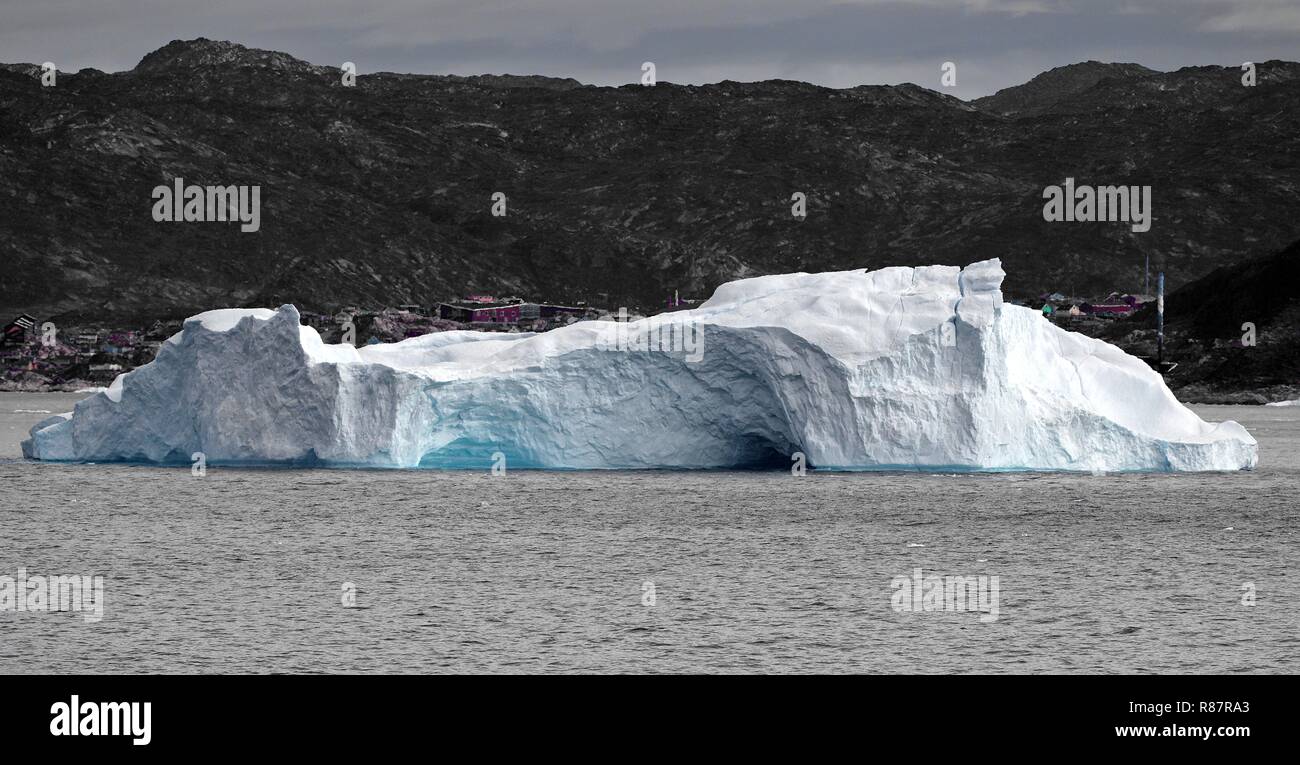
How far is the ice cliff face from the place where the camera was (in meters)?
27.0

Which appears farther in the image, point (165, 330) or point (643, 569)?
point (165, 330)

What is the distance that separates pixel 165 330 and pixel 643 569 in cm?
12707

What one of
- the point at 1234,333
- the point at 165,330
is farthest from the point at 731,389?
the point at 165,330

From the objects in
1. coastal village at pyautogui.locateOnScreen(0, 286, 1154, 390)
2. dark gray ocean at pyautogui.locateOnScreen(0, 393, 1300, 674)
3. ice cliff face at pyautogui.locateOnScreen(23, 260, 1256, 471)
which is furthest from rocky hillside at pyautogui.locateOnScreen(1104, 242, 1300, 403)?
ice cliff face at pyautogui.locateOnScreen(23, 260, 1256, 471)

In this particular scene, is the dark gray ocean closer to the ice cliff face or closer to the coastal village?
the ice cliff face

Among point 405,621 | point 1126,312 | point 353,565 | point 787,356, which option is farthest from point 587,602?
point 1126,312

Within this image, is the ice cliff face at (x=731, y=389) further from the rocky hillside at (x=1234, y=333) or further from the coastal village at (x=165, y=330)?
→ the coastal village at (x=165, y=330)

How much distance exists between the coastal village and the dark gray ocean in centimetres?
7847

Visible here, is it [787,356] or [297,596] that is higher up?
[787,356]

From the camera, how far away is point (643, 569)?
2002 cm

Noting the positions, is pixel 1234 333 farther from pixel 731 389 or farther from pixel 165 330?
pixel 731 389
